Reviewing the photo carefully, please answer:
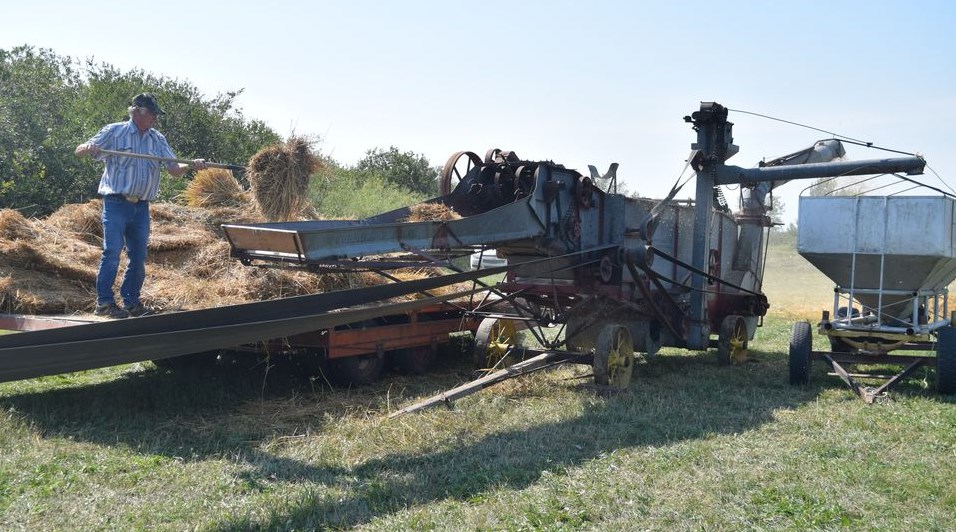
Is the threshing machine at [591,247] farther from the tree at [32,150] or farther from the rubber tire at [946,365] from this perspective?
the tree at [32,150]

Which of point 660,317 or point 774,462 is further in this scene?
point 660,317

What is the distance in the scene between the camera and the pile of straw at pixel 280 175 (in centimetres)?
831

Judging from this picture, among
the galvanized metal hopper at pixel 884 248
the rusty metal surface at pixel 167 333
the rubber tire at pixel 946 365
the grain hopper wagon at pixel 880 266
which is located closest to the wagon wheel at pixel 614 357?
the grain hopper wagon at pixel 880 266

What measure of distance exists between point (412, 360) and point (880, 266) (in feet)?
16.8

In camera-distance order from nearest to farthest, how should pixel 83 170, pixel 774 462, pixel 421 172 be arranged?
1. pixel 774 462
2. pixel 83 170
3. pixel 421 172

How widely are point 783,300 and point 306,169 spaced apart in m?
18.2

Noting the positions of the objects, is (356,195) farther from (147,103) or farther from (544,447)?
(544,447)

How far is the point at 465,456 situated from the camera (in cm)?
548

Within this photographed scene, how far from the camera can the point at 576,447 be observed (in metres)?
5.75

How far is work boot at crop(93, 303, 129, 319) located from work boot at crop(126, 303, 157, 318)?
0.06 meters

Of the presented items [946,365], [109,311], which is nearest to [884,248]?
[946,365]

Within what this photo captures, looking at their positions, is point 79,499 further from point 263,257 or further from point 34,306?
point 34,306

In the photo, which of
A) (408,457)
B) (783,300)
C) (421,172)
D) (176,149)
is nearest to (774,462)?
(408,457)

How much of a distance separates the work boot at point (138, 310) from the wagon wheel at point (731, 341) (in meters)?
6.62
